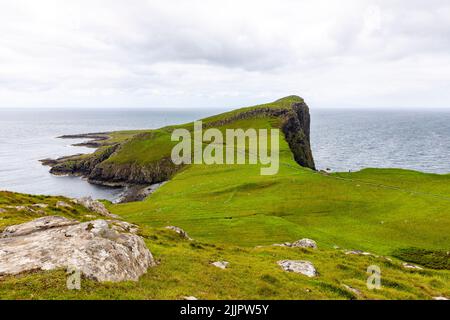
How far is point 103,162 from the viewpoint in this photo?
154 m

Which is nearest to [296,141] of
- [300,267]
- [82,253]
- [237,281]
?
[300,267]

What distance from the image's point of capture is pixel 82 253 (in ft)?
62.0

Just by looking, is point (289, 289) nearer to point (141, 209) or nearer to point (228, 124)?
point (141, 209)

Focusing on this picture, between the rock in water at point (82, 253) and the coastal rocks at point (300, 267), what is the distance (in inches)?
416

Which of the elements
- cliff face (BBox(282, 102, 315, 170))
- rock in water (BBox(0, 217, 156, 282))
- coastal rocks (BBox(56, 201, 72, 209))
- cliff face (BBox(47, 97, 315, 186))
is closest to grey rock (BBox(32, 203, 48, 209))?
coastal rocks (BBox(56, 201, 72, 209))

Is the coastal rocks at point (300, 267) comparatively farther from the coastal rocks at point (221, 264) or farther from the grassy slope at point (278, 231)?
the coastal rocks at point (221, 264)

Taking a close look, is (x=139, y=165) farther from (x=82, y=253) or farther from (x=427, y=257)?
(x=82, y=253)

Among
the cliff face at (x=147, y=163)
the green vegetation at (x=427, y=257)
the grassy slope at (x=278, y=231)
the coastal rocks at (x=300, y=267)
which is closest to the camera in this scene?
the grassy slope at (x=278, y=231)

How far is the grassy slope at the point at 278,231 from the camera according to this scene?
766 inches

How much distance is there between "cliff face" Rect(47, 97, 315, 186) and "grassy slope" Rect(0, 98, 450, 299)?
107 feet

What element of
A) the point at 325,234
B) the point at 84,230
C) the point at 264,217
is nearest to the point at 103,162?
the point at 264,217

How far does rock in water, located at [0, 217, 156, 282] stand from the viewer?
18.1 metres

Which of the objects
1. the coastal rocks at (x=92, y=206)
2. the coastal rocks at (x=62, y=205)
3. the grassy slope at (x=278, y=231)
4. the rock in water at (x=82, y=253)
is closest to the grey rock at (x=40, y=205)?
the coastal rocks at (x=62, y=205)

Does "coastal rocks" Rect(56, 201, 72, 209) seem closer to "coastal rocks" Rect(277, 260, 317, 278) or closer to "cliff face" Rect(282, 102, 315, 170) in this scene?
"coastal rocks" Rect(277, 260, 317, 278)
